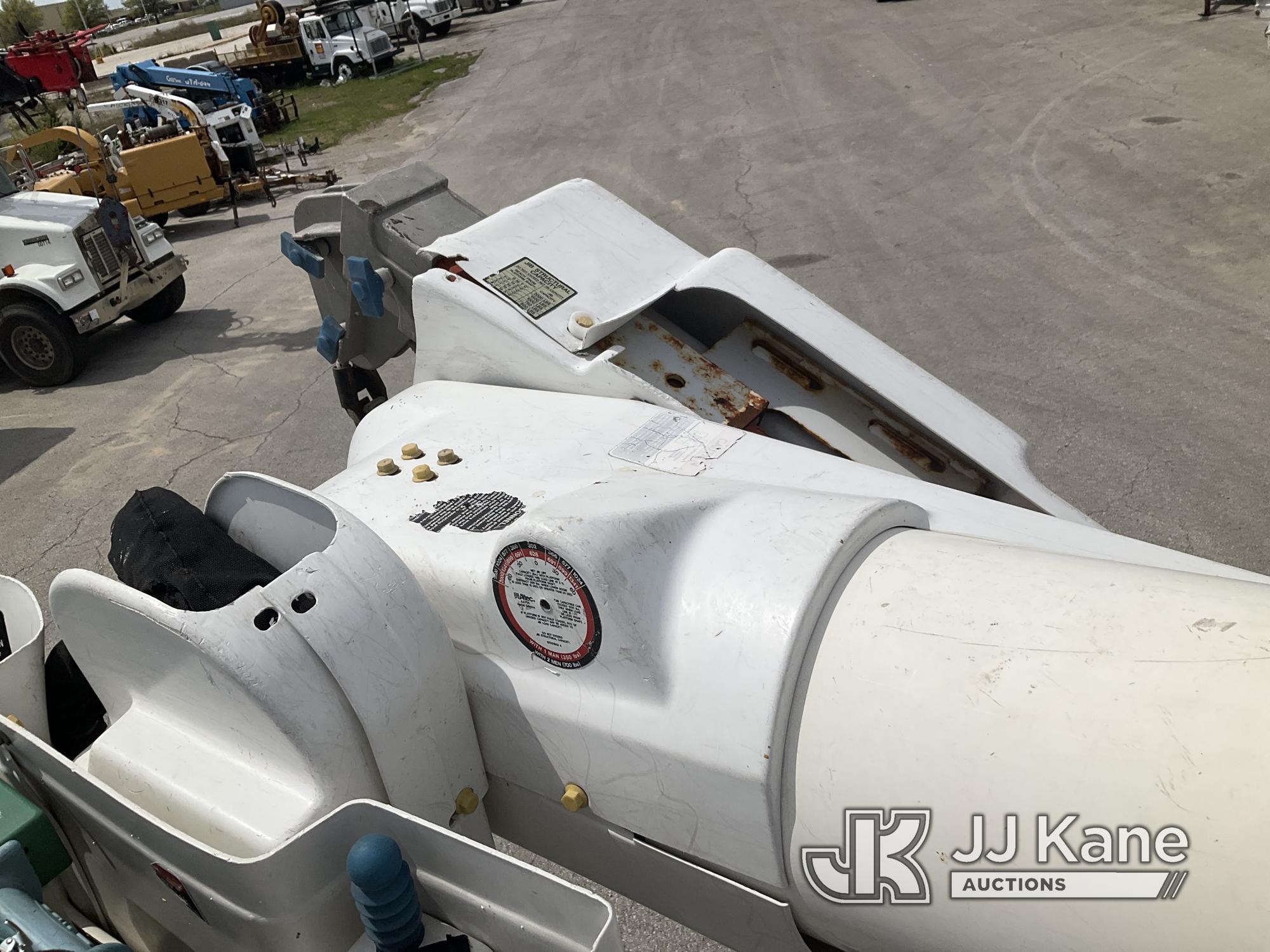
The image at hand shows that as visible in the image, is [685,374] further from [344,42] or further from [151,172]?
[344,42]

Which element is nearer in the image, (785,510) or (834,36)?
(785,510)

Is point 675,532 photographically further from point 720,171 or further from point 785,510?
point 720,171

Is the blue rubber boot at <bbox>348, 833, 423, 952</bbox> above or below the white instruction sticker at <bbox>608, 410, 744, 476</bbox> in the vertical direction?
below

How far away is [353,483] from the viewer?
249 cm

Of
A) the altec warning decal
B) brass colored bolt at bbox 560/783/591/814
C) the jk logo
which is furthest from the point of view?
brass colored bolt at bbox 560/783/591/814

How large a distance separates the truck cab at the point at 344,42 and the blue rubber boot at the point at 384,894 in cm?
2530

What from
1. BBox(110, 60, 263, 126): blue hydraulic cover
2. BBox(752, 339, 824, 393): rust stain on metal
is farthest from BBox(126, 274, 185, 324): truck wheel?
BBox(752, 339, 824, 393): rust stain on metal

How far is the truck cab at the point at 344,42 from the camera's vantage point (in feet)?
78.0

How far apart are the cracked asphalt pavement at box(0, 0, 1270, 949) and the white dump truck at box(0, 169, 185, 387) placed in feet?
1.25

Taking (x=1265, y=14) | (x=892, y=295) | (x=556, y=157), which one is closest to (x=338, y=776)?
(x=892, y=295)

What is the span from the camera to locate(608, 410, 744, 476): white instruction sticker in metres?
2.35

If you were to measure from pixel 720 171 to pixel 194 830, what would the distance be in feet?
33.1

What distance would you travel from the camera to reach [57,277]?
8039 millimetres

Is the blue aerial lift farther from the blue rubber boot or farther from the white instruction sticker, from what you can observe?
the blue rubber boot
